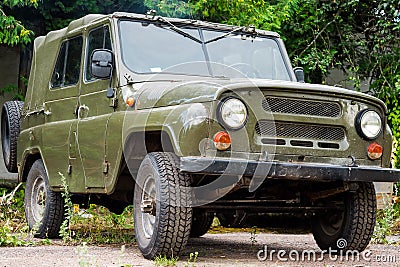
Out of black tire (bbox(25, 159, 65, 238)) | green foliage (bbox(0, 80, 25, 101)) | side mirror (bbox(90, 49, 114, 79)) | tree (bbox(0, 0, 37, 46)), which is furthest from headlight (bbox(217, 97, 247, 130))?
green foliage (bbox(0, 80, 25, 101))

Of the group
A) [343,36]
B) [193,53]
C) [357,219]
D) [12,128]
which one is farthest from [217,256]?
[343,36]

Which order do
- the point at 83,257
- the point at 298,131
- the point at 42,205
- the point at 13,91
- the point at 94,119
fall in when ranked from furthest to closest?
the point at 13,91 → the point at 42,205 → the point at 94,119 → the point at 298,131 → the point at 83,257

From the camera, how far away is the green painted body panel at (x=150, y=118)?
5.69 m

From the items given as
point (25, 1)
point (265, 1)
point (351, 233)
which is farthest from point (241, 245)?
point (265, 1)

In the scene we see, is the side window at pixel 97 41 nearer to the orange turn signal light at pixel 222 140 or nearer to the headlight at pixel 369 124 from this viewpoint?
the orange turn signal light at pixel 222 140

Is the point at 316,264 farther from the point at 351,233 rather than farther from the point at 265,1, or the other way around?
the point at 265,1

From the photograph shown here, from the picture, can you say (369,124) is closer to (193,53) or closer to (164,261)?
(193,53)

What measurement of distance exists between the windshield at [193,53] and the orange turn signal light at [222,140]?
1.46 meters

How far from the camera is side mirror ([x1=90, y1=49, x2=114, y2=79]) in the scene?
6.77 metres

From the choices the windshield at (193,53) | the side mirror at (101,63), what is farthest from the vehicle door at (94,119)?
the windshield at (193,53)

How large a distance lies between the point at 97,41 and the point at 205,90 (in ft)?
6.86

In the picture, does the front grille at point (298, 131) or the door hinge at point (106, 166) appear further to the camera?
the door hinge at point (106, 166)

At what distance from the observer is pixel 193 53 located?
7.17 meters

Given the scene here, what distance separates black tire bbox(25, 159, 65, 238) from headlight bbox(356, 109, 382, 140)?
3.44m
